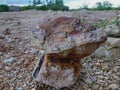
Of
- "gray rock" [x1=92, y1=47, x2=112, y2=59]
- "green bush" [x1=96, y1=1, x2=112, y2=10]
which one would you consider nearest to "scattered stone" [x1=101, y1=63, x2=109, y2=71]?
"gray rock" [x1=92, y1=47, x2=112, y2=59]

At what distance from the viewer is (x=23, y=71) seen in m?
2.94

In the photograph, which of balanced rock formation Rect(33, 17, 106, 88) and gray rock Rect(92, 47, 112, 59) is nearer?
balanced rock formation Rect(33, 17, 106, 88)

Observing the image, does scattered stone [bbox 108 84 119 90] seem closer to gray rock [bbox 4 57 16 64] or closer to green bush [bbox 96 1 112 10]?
gray rock [bbox 4 57 16 64]

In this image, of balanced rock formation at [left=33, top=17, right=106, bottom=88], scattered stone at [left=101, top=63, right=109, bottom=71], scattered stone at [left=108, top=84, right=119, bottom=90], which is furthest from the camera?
scattered stone at [left=101, top=63, right=109, bottom=71]

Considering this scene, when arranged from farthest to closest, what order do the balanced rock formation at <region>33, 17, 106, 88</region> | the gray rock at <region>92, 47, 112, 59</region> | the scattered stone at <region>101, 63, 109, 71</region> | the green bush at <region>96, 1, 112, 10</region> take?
the green bush at <region>96, 1, 112, 10</region> < the gray rock at <region>92, 47, 112, 59</region> < the scattered stone at <region>101, 63, 109, 71</region> < the balanced rock formation at <region>33, 17, 106, 88</region>

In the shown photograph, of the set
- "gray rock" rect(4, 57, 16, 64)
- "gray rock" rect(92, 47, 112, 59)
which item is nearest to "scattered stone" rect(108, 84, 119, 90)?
"gray rock" rect(92, 47, 112, 59)

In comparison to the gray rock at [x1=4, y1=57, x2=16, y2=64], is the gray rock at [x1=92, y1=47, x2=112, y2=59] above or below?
above

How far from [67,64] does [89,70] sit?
1.38ft

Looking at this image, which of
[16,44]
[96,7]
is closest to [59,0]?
[96,7]

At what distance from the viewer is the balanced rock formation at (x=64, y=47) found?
2.29 metres

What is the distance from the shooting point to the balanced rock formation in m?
2.29

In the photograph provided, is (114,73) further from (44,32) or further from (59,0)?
(59,0)

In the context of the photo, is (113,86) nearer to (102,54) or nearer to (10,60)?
(102,54)

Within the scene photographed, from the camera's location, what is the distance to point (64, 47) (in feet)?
7.59
